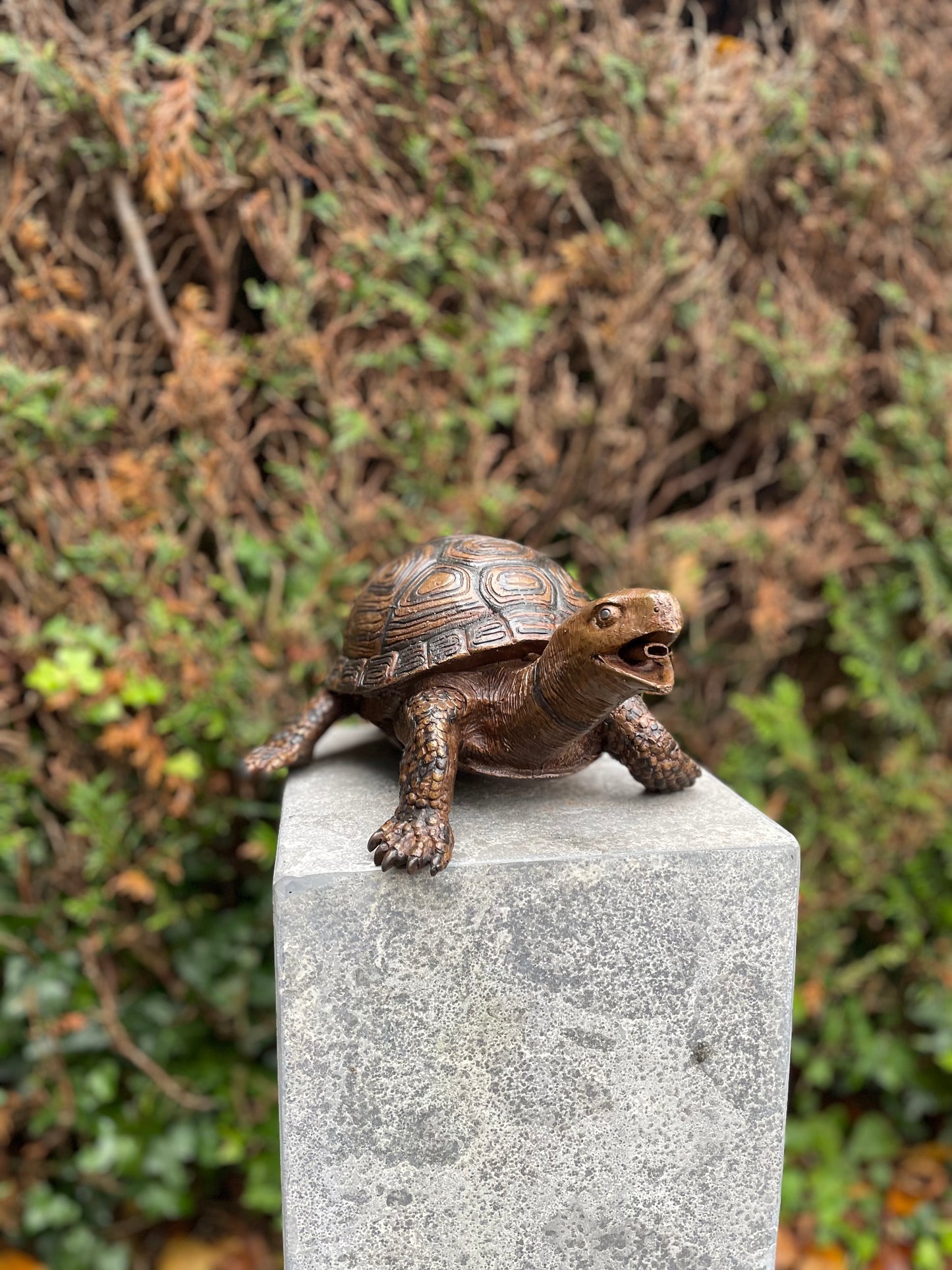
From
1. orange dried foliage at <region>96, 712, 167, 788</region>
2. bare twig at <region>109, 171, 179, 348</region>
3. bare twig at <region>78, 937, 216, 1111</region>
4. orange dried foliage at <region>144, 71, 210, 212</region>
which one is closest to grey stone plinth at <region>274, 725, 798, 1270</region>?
orange dried foliage at <region>96, 712, 167, 788</region>

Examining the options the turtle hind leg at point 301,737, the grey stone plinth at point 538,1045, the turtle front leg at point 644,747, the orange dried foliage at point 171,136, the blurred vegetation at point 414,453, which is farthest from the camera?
the blurred vegetation at point 414,453

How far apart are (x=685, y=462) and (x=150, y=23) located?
6.19 ft

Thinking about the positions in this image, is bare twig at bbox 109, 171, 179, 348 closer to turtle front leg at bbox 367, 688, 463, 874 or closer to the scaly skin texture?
the scaly skin texture

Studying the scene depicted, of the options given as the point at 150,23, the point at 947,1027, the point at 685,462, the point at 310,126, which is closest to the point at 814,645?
the point at 685,462

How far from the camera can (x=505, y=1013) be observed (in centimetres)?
131

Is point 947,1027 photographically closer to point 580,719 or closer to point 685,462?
point 685,462

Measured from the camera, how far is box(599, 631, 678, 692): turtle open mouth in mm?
1172

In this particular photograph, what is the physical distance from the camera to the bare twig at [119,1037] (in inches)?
91.5

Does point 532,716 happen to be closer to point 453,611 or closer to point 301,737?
point 453,611

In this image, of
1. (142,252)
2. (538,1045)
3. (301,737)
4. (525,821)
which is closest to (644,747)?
(525,821)

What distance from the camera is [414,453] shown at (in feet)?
8.21

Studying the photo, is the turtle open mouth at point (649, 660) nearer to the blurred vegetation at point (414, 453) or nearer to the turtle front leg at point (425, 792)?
the turtle front leg at point (425, 792)

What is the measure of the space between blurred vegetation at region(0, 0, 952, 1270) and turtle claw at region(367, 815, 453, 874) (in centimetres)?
116

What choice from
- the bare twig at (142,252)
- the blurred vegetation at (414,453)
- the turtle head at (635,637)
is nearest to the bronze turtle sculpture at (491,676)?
the turtle head at (635,637)
